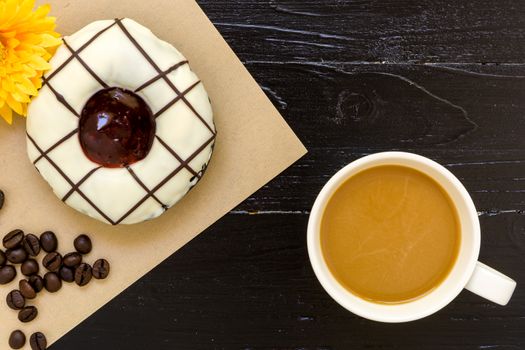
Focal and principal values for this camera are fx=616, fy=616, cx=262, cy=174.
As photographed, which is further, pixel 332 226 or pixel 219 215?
pixel 219 215

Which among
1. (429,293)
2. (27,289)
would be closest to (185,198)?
(27,289)

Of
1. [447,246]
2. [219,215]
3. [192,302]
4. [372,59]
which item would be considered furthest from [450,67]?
[192,302]

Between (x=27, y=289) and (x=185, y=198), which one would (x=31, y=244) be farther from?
(x=185, y=198)

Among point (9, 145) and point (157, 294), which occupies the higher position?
point (9, 145)

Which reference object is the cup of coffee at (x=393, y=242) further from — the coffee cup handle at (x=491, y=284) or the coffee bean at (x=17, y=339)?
the coffee bean at (x=17, y=339)

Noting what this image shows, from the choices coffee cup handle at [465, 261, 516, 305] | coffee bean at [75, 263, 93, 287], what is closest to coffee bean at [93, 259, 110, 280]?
coffee bean at [75, 263, 93, 287]

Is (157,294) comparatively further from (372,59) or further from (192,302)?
(372,59)
